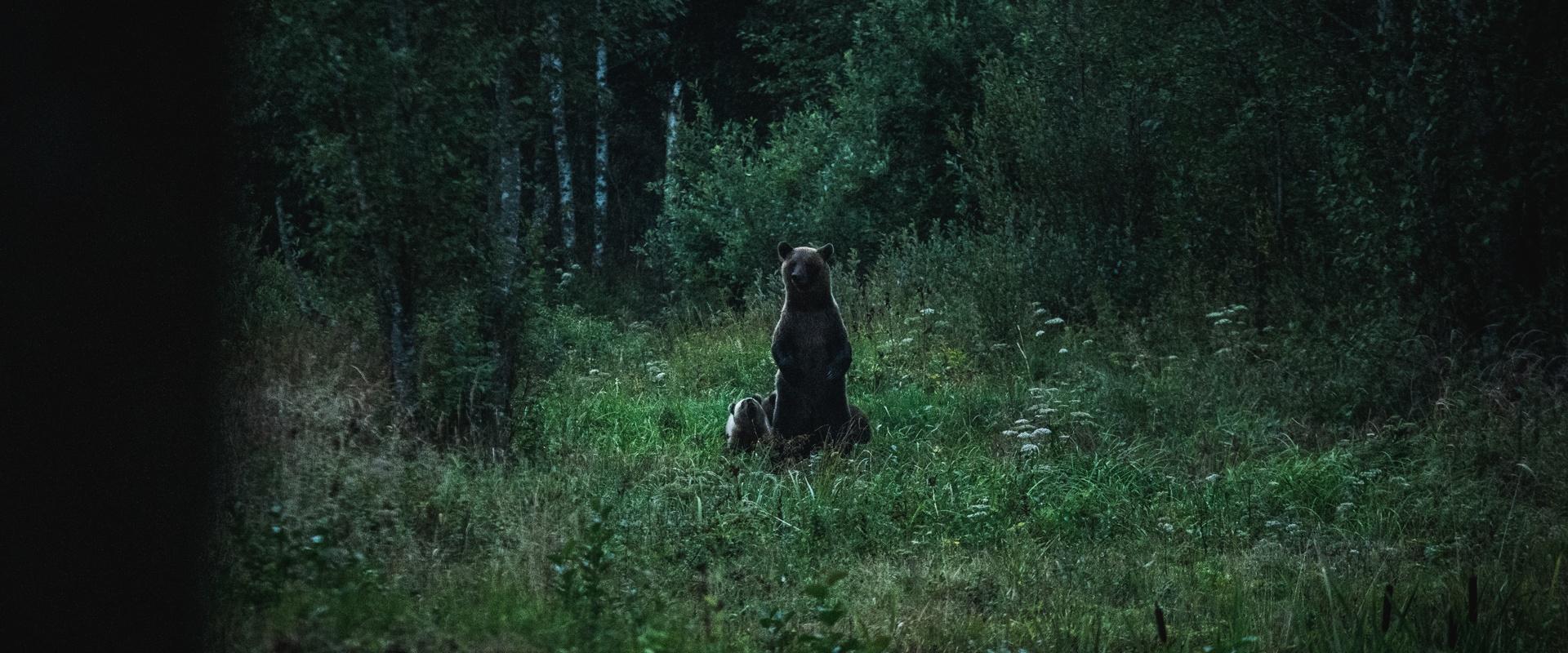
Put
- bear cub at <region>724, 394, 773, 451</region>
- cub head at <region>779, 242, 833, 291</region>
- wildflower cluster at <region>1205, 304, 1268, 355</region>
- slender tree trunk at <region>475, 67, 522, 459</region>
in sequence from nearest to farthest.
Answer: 1. slender tree trunk at <region>475, 67, 522, 459</region>
2. bear cub at <region>724, 394, 773, 451</region>
3. cub head at <region>779, 242, 833, 291</region>
4. wildflower cluster at <region>1205, 304, 1268, 355</region>

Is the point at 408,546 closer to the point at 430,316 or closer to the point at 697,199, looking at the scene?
the point at 430,316

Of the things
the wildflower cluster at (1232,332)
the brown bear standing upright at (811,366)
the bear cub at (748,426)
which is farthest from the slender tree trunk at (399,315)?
the wildflower cluster at (1232,332)

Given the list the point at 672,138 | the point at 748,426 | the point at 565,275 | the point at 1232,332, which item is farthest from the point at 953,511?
the point at 672,138

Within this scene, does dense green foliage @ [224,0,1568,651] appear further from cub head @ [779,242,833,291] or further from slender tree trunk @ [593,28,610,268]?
slender tree trunk @ [593,28,610,268]

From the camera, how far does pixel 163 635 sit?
161 inches

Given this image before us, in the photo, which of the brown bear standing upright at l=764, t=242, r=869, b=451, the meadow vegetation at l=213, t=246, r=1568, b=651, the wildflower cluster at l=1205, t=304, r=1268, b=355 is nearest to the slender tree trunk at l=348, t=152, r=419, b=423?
the meadow vegetation at l=213, t=246, r=1568, b=651

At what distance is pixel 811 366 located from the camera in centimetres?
974

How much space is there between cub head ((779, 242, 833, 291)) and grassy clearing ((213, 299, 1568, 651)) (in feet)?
4.44

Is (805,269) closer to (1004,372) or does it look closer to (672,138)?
(1004,372)

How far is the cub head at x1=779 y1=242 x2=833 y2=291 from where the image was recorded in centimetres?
980

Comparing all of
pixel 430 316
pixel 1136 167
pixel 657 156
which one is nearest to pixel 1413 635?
pixel 430 316

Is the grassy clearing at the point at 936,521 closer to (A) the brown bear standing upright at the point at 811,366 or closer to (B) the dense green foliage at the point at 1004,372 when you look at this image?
(B) the dense green foliage at the point at 1004,372

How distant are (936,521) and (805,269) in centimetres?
278

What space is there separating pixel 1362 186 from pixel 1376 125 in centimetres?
51
